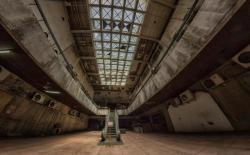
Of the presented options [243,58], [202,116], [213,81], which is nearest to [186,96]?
[202,116]

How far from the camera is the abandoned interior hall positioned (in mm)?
3201

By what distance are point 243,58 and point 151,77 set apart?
4755mm

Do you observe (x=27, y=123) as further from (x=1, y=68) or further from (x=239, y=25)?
(x=239, y=25)

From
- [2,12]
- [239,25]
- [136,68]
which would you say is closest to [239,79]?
[239,25]

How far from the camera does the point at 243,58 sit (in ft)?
11.4

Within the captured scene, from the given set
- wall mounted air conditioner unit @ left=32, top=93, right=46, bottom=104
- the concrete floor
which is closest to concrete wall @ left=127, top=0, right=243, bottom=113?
the concrete floor

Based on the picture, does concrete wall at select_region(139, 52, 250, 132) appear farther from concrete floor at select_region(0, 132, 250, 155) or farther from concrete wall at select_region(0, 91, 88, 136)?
concrete wall at select_region(0, 91, 88, 136)

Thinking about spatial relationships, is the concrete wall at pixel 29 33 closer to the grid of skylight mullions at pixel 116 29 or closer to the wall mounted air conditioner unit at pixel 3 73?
the wall mounted air conditioner unit at pixel 3 73

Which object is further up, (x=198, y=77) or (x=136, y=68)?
(x=136, y=68)

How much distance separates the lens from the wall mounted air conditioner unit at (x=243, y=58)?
333cm

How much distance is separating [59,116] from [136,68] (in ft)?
36.7

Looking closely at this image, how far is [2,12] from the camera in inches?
102

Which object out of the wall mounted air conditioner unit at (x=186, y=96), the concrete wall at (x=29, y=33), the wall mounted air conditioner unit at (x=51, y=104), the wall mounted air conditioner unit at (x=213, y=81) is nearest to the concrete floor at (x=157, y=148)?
the wall mounted air conditioner unit at (x=186, y=96)

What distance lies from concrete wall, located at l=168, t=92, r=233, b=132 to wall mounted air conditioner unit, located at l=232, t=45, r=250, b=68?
1.98 meters
